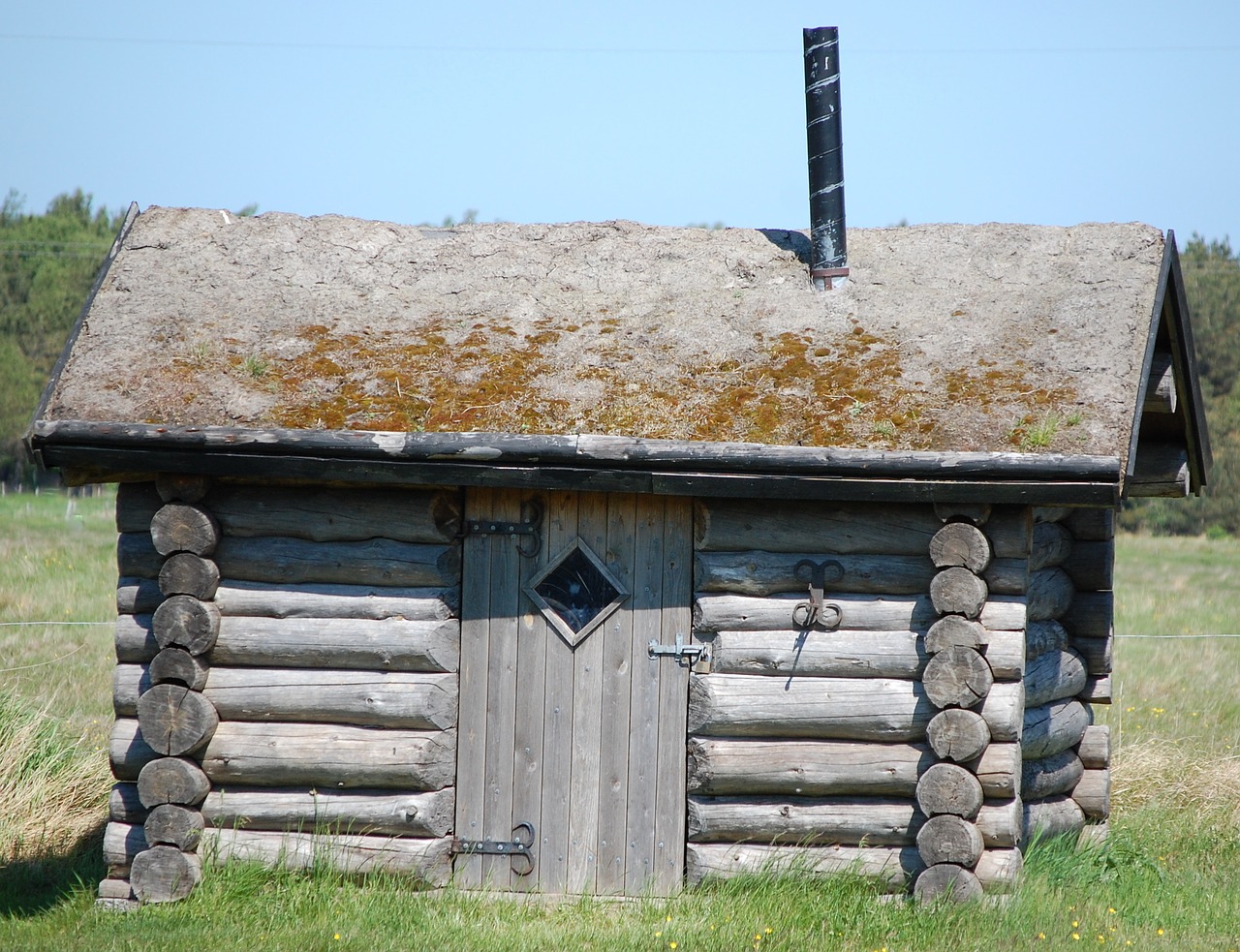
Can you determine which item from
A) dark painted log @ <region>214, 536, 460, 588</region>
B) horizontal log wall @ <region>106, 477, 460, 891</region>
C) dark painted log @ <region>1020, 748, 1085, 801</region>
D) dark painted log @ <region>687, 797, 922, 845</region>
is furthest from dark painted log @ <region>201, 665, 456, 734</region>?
dark painted log @ <region>1020, 748, 1085, 801</region>

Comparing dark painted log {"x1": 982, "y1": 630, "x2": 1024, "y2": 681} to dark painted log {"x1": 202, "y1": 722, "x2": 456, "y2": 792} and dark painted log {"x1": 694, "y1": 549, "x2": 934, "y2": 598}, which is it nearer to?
dark painted log {"x1": 694, "y1": 549, "x2": 934, "y2": 598}

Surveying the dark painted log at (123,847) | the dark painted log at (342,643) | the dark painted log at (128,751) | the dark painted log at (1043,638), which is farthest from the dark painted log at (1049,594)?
the dark painted log at (123,847)

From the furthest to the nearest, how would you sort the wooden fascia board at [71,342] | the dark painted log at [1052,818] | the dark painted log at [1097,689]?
the dark painted log at [1097,689] → the dark painted log at [1052,818] → the wooden fascia board at [71,342]

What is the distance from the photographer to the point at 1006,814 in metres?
5.87

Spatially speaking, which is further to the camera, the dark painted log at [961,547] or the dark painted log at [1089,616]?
Result: the dark painted log at [1089,616]

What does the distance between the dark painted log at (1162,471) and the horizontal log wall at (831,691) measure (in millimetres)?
2815

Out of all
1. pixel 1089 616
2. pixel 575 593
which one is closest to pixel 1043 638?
pixel 1089 616

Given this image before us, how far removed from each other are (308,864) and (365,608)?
4.35 feet

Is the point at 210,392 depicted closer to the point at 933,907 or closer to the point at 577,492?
the point at 577,492

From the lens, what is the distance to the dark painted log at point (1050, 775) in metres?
7.03

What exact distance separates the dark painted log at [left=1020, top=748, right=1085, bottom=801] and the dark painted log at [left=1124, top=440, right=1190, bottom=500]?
1878 mm

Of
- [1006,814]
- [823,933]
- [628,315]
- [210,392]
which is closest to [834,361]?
[628,315]

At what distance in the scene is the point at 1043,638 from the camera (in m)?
7.10

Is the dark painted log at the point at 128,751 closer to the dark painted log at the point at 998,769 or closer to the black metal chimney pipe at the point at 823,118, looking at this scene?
the dark painted log at the point at 998,769
